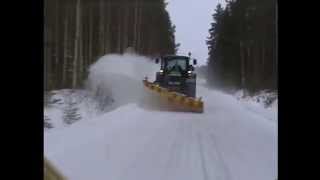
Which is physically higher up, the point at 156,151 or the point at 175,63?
the point at 175,63

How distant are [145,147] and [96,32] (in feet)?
5.34

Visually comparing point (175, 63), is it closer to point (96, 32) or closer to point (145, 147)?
point (96, 32)

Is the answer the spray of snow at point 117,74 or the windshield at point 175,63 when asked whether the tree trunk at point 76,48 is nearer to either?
the spray of snow at point 117,74

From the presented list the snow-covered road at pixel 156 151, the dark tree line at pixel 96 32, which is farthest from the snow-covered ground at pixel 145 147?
the dark tree line at pixel 96 32

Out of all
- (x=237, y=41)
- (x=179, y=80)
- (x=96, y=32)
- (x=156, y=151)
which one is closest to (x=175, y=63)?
(x=237, y=41)

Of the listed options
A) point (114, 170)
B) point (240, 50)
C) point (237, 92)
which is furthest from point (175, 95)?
point (114, 170)

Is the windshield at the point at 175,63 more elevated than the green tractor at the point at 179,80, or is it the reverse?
the windshield at the point at 175,63

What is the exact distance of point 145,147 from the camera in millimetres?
5094

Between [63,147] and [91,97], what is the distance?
124 cm

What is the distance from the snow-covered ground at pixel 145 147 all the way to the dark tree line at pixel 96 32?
0.20m

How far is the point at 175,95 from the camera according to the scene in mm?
12516

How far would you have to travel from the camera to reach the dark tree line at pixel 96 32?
13.7 feet

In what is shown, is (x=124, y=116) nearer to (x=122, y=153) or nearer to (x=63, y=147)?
(x=122, y=153)
